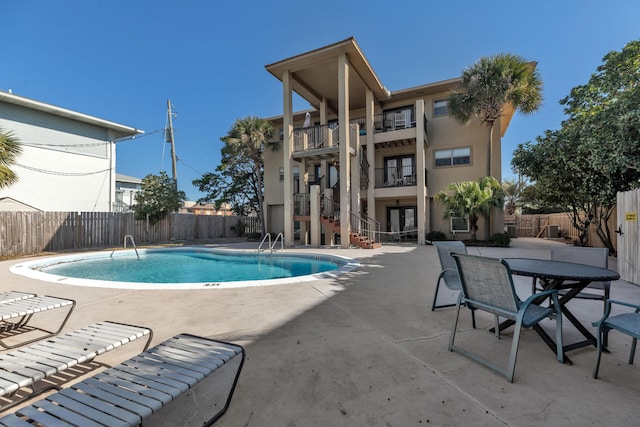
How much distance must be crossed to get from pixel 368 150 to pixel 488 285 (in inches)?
532

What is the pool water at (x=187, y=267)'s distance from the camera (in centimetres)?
838

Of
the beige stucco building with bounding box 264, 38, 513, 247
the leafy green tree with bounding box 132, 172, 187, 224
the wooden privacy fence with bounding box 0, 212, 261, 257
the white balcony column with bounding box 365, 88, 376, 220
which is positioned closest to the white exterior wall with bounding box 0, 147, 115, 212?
the wooden privacy fence with bounding box 0, 212, 261, 257

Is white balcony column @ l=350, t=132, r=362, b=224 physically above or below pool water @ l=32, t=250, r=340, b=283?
above

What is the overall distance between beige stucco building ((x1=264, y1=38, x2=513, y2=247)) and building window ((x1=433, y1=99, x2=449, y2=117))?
2.0 inches

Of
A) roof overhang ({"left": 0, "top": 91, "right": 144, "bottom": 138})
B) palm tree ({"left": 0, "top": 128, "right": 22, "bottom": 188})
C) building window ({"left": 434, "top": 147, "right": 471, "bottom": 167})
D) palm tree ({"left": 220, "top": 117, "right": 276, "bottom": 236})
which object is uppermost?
roof overhang ({"left": 0, "top": 91, "right": 144, "bottom": 138})

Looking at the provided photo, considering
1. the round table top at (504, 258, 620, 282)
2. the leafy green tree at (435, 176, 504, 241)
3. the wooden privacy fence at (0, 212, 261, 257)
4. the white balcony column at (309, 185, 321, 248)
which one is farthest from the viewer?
the white balcony column at (309, 185, 321, 248)

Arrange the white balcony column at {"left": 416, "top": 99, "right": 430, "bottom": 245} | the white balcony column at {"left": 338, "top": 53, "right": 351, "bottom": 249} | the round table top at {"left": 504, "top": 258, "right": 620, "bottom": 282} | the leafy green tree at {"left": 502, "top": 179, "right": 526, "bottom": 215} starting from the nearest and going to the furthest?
the round table top at {"left": 504, "top": 258, "right": 620, "bottom": 282} → the white balcony column at {"left": 338, "top": 53, "right": 351, "bottom": 249} → the white balcony column at {"left": 416, "top": 99, "right": 430, "bottom": 245} → the leafy green tree at {"left": 502, "top": 179, "right": 526, "bottom": 215}

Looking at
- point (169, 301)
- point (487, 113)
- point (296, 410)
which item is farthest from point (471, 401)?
point (487, 113)

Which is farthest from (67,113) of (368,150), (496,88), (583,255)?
(583,255)

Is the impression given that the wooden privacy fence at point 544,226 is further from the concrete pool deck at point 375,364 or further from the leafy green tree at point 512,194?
the concrete pool deck at point 375,364

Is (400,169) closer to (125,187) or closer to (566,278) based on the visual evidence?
(566,278)

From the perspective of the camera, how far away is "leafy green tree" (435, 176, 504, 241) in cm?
1292

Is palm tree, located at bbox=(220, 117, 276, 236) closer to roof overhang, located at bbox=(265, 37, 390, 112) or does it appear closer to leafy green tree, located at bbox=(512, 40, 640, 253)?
roof overhang, located at bbox=(265, 37, 390, 112)

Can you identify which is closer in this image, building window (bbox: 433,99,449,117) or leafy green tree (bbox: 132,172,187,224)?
building window (bbox: 433,99,449,117)
